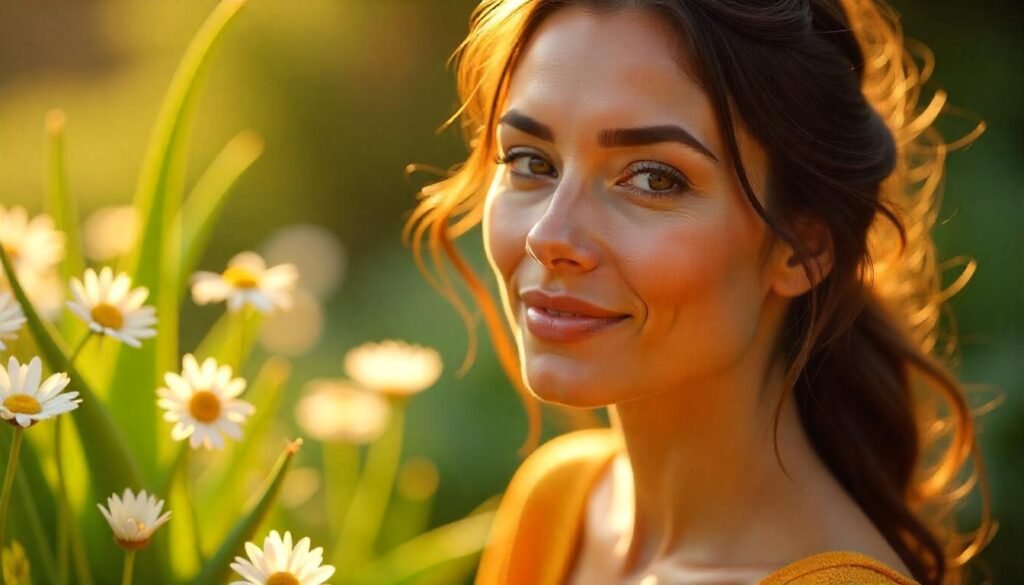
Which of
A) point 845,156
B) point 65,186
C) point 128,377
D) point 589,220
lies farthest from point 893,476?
point 65,186

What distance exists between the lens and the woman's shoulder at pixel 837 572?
1217 mm

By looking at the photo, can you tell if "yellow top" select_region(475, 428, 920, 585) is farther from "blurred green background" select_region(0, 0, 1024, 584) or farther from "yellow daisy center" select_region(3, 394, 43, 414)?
"blurred green background" select_region(0, 0, 1024, 584)

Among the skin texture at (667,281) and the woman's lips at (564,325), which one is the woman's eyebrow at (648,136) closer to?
the skin texture at (667,281)

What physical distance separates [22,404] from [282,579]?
0.21 m

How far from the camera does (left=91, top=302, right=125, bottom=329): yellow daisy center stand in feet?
3.70

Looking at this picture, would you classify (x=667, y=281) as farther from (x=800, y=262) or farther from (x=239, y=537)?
(x=239, y=537)

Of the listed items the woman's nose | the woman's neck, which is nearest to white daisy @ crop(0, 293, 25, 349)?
the woman's nose

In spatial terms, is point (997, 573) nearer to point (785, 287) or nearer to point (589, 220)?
point (785, 287)

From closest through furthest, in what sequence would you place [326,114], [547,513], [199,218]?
[199,218]
[547,513]
[326,114]

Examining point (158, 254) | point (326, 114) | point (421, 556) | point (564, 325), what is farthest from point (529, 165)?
point (326, 114)

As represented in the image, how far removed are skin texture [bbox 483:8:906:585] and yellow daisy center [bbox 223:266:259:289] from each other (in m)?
0.23

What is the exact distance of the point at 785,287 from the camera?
1.30 metres

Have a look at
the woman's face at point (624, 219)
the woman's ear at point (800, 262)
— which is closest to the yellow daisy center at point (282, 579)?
the woman's face at point (624, 219)

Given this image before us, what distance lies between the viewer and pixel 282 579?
38.5 inches
